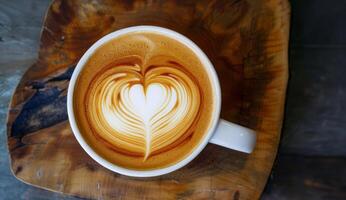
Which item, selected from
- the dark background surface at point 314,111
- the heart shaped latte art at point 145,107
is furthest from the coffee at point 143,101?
the dark background surface at point 314,111

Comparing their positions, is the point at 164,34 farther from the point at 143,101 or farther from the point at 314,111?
the point at 314,111

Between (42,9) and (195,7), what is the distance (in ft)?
1.13

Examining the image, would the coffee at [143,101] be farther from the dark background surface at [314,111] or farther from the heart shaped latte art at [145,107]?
the dark background surface at [314,111]

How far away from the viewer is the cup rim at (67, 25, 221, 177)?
28.0 inches

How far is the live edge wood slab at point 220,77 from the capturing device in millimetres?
766

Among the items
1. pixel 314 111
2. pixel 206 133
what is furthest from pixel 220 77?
pixel 314 111

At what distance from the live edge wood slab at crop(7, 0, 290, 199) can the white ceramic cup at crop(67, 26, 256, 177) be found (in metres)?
0.06

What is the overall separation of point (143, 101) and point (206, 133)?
0.36ft

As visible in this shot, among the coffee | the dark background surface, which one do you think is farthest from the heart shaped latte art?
the dark background surface

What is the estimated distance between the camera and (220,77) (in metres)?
0.78

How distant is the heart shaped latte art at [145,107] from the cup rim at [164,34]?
0.10 feet

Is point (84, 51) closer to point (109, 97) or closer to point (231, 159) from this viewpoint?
point (109, 97)

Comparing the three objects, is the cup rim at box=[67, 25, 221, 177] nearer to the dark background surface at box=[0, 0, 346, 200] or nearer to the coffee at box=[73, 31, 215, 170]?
the coffee at box=[73, 31, 215, 170]

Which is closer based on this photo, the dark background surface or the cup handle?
the cup handle
